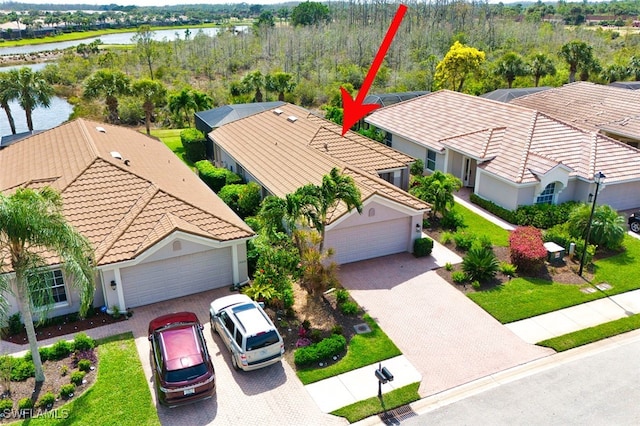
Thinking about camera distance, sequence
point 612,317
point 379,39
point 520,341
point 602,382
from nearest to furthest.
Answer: point 602,382
point 520,341
point 612,317
point 379,39

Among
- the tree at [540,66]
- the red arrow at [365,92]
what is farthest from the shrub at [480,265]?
the tree at [540,66]

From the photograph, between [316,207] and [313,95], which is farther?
[313,95]

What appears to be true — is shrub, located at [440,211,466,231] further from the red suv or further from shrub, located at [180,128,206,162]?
shrub, located at [180,128,206,162]

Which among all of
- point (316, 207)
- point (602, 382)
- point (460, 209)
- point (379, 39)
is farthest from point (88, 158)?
point (379, 39)

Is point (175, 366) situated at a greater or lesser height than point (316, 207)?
lesser

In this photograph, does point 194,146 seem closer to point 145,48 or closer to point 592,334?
point 592,334

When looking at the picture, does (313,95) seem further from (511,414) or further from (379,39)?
(511,414)

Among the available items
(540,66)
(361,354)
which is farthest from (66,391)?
(540,66)

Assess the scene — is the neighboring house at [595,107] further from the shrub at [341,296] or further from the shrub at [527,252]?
the shrub at [341,296]
